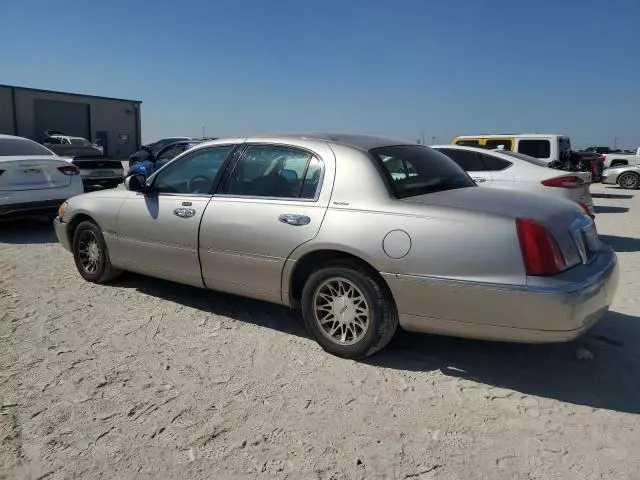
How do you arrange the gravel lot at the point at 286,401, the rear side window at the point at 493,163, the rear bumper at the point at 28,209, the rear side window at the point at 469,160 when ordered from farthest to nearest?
the rear side window at the point at 469,160, the rear side window at the point at 493,163, the rear bumper at the point at 28,209, the gravel lot at the point at 286,401

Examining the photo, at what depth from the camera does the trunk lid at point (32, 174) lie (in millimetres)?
7898

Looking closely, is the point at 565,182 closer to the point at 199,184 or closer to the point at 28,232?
the point at 199,184

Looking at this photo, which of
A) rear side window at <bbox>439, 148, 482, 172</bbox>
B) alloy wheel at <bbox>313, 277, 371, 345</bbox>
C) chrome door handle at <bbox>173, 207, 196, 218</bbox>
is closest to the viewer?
alloy wheel at <bbox>313, 277, 371, 345</bbox>

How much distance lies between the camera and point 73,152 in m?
15.2

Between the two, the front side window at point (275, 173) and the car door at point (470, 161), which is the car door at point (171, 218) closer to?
the front side window at point (275, 173)

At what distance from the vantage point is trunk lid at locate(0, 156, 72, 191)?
7898 mm

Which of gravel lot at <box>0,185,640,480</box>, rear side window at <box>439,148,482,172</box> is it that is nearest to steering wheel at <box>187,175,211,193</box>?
gravel lot at <box>0,185,640,480</box>

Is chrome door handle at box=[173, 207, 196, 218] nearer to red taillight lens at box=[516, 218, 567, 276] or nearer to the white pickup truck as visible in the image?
red taillight lens at box=[516, 218, 567, 276]

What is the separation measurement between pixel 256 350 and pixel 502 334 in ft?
5.70

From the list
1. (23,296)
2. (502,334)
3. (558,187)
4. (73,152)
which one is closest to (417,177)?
(502,334)

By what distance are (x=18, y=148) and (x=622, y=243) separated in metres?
9.74

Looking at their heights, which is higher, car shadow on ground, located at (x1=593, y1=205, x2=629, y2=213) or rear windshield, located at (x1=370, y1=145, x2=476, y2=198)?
rear windshield, located at (x1=370, y1=145, x2=476, y2=198)

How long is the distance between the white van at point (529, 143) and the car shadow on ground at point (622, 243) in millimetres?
3821

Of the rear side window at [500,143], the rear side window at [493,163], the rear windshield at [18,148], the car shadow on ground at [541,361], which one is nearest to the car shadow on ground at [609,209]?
the rear side window at [500,143]
